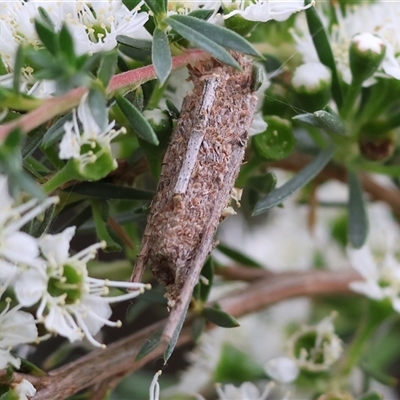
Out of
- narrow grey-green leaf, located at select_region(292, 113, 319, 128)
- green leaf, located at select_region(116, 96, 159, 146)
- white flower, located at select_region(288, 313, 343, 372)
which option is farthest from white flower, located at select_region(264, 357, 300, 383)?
green leaf, located at select_region(116, 96, 159, 146)

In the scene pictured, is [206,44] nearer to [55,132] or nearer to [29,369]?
[55,132]

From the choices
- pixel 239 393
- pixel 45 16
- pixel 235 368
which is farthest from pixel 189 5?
pixel 235 368

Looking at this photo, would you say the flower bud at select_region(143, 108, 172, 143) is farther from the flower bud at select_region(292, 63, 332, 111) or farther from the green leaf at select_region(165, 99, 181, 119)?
the flower bud at select_region(292, 63, 332, 111)

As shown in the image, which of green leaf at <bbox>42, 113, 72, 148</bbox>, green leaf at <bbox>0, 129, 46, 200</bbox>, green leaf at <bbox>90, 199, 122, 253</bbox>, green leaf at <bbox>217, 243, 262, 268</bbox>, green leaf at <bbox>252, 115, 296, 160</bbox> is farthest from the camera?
green leaf at <bbox>217, 243, 262, 268</bbox>

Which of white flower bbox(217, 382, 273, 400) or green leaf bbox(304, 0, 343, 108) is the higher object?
green leaf bbox(304, 0, 343, 108)

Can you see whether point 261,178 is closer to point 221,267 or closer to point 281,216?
point 221,267

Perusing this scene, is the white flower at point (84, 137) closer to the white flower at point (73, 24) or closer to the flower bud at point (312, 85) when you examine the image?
the white flower at point (73, 24)
